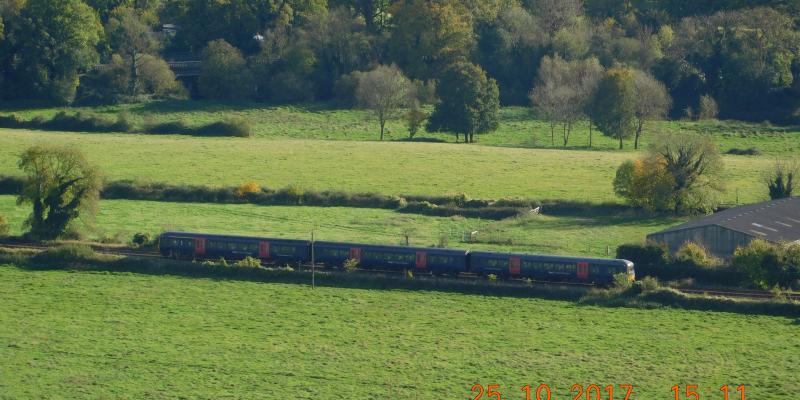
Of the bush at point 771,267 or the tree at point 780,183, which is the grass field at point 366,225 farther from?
the bush at point 771,267

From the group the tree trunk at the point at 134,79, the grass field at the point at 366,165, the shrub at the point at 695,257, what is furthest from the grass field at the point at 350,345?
the tree trunk at the point at 134,79

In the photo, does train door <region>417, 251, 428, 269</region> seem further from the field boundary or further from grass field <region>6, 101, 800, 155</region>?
grass field <region>6, 101, 800, 155</region>

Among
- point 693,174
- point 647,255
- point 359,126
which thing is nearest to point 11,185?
point 359,126

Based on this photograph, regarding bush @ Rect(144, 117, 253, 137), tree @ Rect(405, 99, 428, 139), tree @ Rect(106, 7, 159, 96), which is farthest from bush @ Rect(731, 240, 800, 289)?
tree @ Rect(106, 7, 159, 96)

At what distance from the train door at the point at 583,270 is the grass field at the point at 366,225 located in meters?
9.35

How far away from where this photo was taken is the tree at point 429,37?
479 feet

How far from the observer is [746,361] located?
177ft

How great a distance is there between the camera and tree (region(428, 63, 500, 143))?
4877 inches

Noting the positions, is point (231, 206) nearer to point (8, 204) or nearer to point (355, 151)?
point (8, 204)

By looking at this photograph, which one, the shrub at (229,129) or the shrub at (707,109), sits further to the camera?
the shrub at (707,109)

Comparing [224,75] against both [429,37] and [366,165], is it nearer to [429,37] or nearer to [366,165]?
[429,37]

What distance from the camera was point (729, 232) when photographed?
72625 millimetres

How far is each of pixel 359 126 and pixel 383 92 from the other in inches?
218

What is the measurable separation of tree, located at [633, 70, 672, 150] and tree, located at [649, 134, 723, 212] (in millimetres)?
31346
